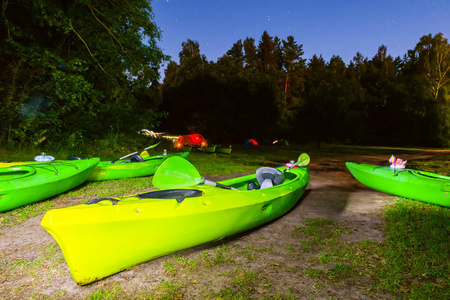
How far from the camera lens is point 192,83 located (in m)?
34.4

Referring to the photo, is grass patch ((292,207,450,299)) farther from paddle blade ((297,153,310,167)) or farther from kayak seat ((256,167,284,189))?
paddle blade ((297,153,310,167))

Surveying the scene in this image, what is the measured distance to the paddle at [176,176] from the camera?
14.0ft

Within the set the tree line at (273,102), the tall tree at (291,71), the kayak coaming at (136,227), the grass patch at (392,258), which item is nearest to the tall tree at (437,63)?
the tree line at (273,102)

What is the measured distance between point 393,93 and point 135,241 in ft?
142

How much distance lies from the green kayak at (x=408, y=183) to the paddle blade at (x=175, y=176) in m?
4.73

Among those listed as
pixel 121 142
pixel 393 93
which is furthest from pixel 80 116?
pixel 393 93

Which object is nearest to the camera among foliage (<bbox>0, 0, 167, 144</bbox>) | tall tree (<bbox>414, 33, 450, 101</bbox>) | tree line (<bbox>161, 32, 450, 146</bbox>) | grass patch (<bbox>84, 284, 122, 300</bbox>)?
grass patch (<bbox>84, 284, 122, 300</bbox>)

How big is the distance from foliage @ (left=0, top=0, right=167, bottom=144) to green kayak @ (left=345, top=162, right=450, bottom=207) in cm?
1049

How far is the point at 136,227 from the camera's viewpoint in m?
2.71

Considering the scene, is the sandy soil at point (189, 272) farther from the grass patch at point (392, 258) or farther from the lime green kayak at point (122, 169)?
the lime green kayak at point (122, 169)

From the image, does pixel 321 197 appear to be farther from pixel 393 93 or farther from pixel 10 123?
pixel 393 93

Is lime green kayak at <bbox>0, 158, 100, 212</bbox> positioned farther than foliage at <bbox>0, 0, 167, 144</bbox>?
No

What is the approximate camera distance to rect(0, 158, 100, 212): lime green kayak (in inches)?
190

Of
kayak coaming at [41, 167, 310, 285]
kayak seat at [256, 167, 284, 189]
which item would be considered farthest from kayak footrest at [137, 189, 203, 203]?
kayak seat at [256, 167, 284, 189]
